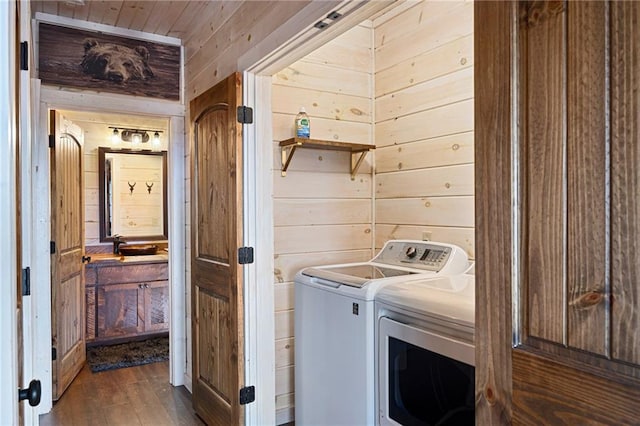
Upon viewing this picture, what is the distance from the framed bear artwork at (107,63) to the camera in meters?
2.85

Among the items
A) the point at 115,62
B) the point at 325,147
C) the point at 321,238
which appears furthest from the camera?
the point at 115,62

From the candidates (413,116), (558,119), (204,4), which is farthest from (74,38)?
(558,119)

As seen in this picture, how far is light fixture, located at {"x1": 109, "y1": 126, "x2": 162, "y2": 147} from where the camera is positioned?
4.80m

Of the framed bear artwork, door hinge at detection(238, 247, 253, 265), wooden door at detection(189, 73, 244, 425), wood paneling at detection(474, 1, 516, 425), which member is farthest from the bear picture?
wood paneling at detection(474, 1, 516, 425)

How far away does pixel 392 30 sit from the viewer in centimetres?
285

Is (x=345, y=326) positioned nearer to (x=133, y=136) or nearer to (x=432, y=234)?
(x=432, y=234)

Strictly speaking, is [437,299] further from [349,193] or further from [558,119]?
A: [349,193]

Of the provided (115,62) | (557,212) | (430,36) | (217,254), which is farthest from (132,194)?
(557,212)

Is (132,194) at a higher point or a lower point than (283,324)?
higher

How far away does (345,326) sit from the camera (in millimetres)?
2012

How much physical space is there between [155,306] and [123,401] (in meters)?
1.41

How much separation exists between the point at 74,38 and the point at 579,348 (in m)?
3.31

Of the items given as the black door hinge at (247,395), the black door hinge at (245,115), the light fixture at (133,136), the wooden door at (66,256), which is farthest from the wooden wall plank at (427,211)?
the light fixture at (133,136)

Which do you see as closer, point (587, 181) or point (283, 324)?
point (587, 181)
